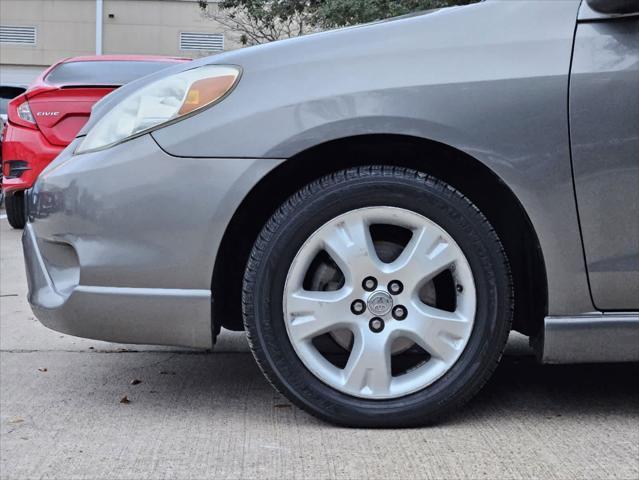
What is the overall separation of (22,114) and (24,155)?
0.32m

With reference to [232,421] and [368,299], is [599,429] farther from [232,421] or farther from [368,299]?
[232,421]

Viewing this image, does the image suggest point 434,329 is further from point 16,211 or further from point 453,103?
point 16,211

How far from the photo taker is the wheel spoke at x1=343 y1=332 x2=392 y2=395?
3068 millimetres

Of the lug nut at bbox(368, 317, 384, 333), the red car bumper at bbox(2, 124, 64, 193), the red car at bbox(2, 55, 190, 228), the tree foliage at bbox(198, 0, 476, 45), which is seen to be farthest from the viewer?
the tree foliage at bbox(198, 0, 476, 45)

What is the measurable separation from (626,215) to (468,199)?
462mm


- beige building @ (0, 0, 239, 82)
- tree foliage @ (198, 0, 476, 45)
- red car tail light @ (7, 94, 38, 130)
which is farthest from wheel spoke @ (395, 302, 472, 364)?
beige building @ (0, 0, 239, 82)

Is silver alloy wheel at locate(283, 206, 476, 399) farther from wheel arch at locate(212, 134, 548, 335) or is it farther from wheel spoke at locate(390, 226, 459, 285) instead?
wheel arch at locate(212, 134, 548, 335)

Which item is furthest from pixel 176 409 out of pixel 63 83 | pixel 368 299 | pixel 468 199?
pixel 63 83

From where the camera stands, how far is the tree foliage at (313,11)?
624 inches

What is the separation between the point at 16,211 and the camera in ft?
32.7

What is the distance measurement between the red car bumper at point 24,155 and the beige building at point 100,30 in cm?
2411

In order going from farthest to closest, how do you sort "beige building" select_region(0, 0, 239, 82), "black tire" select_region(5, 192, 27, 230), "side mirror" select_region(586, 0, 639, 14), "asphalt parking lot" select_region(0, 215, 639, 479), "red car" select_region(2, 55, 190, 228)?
"beige building" select_region(0, 0, 239, 82) < "black tire" select_region(5, 192, 27, 230) < "red car" select_region(2, 55, 190, 228) < "side mirror" select_region(586, 0, 639, 14) < "asphalt parking lot" select_region(0, 215, 639, 479)

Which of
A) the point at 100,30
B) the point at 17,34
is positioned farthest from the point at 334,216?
the point at 17,34

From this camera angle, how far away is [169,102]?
3.19 m
